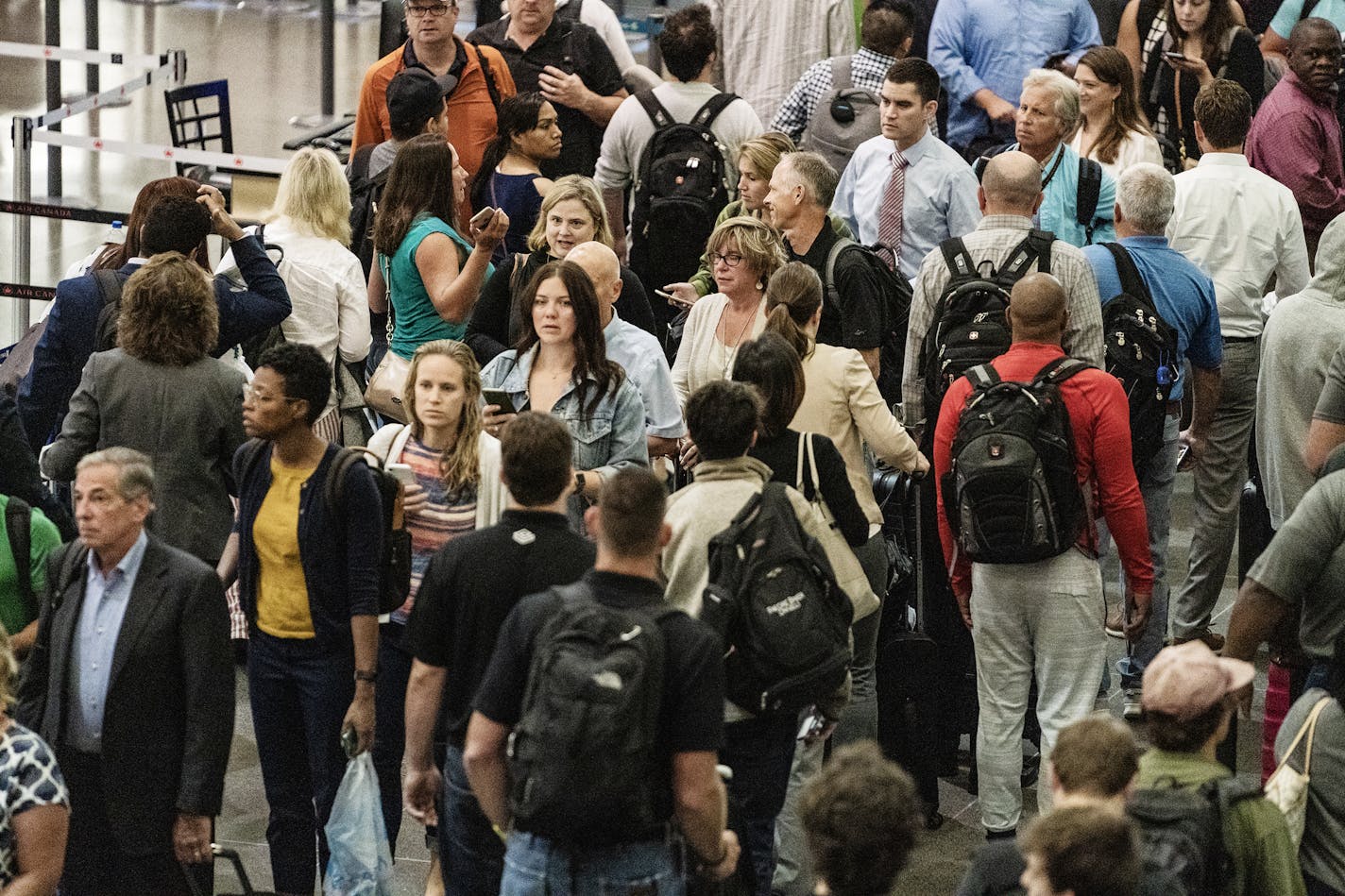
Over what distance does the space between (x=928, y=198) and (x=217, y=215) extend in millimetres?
2825

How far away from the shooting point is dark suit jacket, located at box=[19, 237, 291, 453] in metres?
6.40

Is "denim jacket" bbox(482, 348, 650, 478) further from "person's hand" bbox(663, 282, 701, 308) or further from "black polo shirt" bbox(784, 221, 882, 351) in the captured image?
"person's hand" bbox(663, 282, 701, 308)

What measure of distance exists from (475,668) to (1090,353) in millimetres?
2731

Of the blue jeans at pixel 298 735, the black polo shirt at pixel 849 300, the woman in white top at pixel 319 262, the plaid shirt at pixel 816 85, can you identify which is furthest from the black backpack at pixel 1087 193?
the blue jeans at pixel 298 735

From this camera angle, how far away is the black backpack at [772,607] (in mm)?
4816

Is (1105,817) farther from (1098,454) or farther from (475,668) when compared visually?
(1098,454)

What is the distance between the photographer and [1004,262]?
651 centimetres

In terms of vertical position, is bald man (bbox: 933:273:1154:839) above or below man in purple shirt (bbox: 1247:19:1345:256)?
below

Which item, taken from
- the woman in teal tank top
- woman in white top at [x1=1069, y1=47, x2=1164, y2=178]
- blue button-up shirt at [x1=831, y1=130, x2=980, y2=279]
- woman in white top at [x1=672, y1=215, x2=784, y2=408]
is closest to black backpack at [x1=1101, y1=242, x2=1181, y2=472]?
blue button-up shirt at [x1=831, y1=130, x2=980, y2=279]

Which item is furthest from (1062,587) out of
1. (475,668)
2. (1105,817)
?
(1105,817)

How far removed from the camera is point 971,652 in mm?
6844

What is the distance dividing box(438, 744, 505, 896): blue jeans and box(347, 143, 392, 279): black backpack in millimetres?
3145

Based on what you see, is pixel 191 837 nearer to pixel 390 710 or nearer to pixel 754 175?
pixel 390 710

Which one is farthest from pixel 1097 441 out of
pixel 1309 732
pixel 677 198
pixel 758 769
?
pixel 677 198
